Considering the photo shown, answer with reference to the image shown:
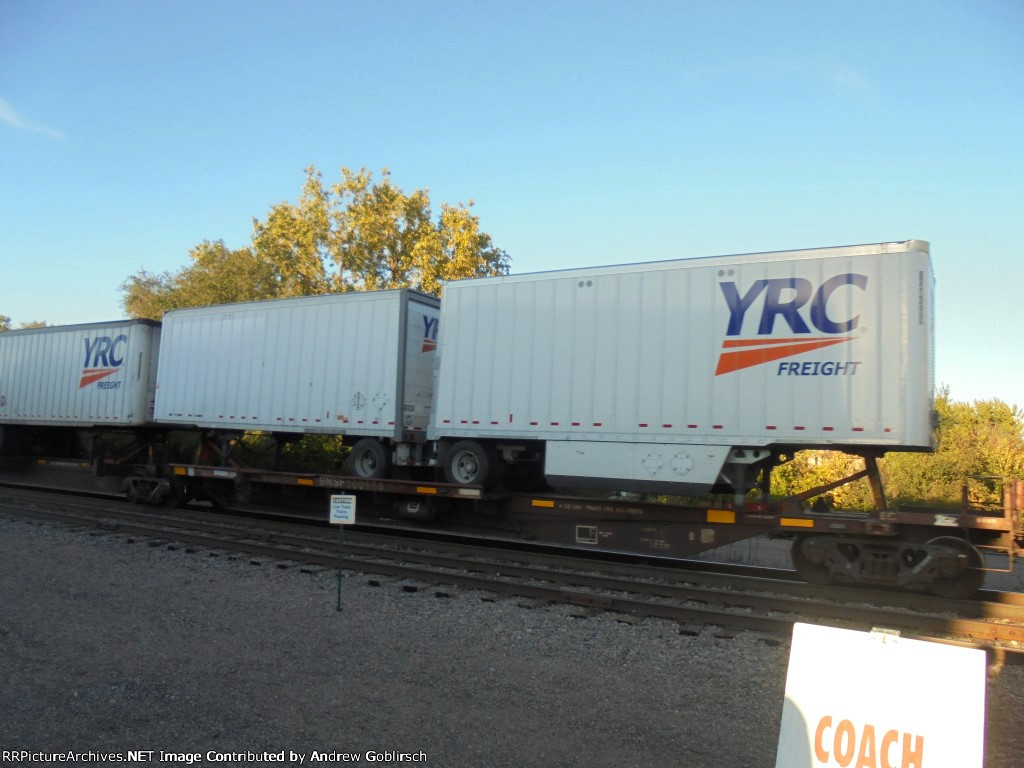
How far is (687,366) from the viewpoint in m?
10.2

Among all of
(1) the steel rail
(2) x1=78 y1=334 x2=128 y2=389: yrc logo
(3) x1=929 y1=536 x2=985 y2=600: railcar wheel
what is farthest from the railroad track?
(2) x1=78 y1=334 x2=128 y2=389: yrc logo

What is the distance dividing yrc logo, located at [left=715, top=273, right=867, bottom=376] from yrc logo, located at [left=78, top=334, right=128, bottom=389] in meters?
14.6

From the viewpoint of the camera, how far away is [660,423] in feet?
33.9

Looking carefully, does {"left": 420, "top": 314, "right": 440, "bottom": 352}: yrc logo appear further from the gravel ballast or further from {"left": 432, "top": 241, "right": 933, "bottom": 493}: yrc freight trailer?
the gravel ballast

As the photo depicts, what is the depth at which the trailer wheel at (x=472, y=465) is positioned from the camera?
1191 cm

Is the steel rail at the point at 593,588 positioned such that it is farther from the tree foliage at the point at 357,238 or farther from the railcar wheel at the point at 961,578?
the tree foliage at the point at 357,238

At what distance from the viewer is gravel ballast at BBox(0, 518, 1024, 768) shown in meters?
4.50

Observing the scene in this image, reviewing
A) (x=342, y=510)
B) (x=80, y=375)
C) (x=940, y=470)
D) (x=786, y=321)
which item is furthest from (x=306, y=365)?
(x=940, y=470)

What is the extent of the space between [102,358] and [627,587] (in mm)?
14998

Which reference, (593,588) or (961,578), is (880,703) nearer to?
(593,588)

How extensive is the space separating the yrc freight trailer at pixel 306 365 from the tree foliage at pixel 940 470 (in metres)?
10.3

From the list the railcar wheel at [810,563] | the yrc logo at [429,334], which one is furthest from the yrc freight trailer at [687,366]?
the yrc logo at [429,334]

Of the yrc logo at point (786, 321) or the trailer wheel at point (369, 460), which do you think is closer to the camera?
the yrc logo at point (786, 321)

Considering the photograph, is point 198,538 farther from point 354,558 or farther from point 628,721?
point 628,721
